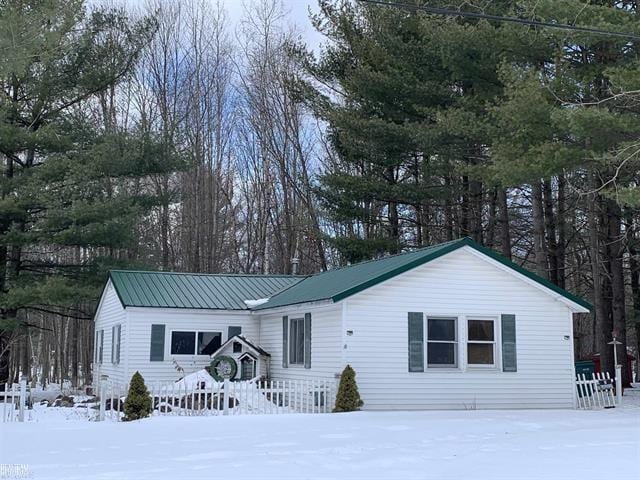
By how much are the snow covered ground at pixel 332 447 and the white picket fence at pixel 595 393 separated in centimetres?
288

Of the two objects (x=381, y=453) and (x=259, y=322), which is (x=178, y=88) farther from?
(x=381, y=453)

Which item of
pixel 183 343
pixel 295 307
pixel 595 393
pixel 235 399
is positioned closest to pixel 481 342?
pixel 595 393

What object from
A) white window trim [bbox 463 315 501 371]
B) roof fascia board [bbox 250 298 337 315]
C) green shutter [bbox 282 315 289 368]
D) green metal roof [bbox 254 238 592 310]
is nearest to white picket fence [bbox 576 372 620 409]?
green metal roof [bbox 254 238 592 310]

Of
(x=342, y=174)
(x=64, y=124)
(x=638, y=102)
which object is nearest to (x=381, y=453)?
(x=638, y=102)

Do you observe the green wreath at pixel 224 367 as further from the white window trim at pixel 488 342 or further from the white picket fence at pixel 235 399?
the white window trim at pixel 488 342

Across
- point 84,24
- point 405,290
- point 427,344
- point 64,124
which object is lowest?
point 427,344

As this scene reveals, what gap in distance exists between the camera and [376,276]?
51.5 feet

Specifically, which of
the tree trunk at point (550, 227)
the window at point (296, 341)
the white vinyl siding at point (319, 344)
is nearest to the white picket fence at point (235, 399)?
the white vinyl siding at point (319, 344)

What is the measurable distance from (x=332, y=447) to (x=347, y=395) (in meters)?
5.13

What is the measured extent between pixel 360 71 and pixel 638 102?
10685mm

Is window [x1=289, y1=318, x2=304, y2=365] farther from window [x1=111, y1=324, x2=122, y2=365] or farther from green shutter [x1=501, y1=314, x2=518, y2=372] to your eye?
window [x1=111, y1=324, x2=122, y2=365]

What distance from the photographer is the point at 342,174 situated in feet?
85.6

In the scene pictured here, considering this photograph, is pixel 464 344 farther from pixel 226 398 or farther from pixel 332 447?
pixel 332 447

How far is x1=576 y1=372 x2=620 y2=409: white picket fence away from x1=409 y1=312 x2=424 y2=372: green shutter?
4051mm
